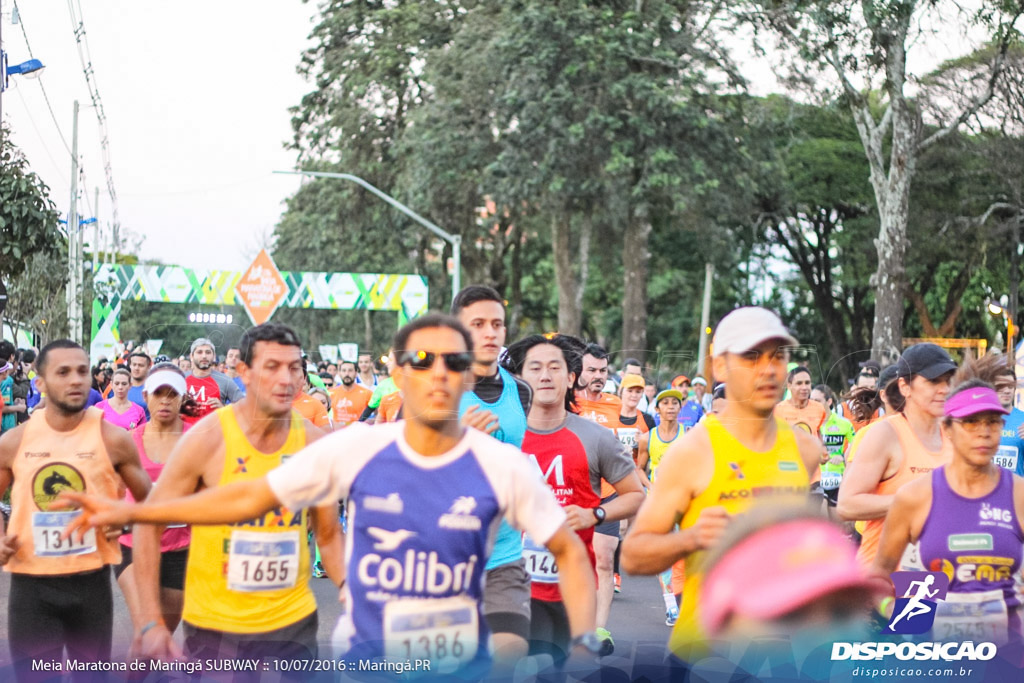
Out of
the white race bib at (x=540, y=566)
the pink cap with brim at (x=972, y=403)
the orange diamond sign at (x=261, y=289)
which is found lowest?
the white race bib at (x=540, y=566)

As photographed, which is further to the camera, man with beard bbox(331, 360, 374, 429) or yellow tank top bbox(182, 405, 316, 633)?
man with beard bbox(331, 360, 374, 429)

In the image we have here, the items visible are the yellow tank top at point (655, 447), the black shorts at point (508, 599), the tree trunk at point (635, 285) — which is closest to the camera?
the black shorts at point (508, 599)

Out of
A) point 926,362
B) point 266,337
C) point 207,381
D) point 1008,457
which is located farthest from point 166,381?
point 1008,457

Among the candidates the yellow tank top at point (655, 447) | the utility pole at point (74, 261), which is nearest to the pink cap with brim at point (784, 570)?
the yellow tank top at point (655, 447)

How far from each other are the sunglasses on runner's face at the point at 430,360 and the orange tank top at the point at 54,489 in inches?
105

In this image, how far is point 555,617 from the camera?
6.27 m

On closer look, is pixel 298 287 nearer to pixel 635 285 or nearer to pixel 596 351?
pixel 635 285

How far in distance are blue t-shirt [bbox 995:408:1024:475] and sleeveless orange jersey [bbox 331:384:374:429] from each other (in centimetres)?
814

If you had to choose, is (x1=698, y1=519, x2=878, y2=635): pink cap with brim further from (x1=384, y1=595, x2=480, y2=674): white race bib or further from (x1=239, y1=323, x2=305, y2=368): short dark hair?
(x1=239, y1=323, x2=305, y2=368): short dark hair

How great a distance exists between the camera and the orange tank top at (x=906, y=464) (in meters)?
5.92

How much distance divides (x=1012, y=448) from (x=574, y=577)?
21.1ft

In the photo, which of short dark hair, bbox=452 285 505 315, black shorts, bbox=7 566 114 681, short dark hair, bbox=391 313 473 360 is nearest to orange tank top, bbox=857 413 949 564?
short dark hair, bbox=452 285 505 315

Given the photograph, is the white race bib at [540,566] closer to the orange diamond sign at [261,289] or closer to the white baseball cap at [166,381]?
the white baseball cap at [166,381]

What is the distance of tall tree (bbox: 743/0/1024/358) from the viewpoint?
70.4 feet
